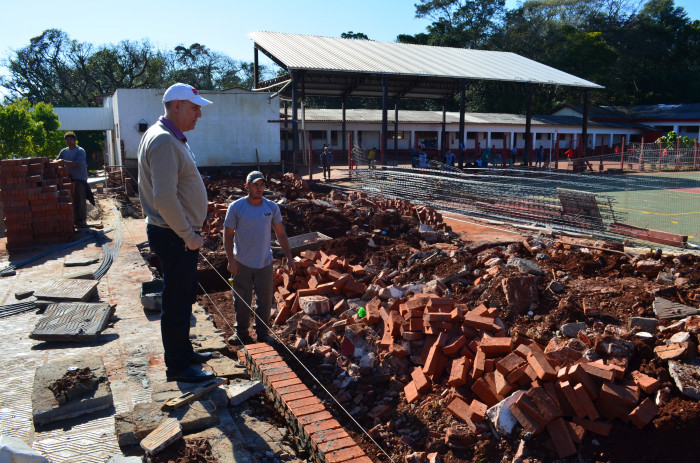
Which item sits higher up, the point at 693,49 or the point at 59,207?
the point at 693,49

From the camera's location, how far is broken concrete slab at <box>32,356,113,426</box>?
3.13 m

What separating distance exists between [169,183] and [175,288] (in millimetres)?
726

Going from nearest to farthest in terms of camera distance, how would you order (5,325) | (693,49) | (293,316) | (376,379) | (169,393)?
(169,393) < (5,325) < (376,379) < (293,316) < (693,49)

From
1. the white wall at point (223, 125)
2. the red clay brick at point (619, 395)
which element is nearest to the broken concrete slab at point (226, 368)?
the red clay brick at point (619, 395)

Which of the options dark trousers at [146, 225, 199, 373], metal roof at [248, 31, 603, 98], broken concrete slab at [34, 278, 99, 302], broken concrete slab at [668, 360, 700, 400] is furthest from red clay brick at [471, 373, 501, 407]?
metal roof at [248, 31, 603, 98]

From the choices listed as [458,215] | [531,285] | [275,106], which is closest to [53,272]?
[531,285]

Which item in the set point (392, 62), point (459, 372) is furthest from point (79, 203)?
point (392, 62)

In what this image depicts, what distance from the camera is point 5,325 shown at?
4859 millimetres

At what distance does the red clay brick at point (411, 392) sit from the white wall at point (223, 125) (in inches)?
796

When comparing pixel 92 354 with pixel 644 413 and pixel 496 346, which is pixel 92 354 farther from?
pixel 644 413

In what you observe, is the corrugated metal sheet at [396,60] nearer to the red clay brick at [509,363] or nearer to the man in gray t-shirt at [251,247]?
the man in gray t-shirt at [251,247]

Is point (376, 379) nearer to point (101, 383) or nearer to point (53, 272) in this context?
point (101, 383)

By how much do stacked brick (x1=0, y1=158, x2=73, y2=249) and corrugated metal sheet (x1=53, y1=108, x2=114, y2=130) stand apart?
1165 inches

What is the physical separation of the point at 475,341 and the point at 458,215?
1004 cm
